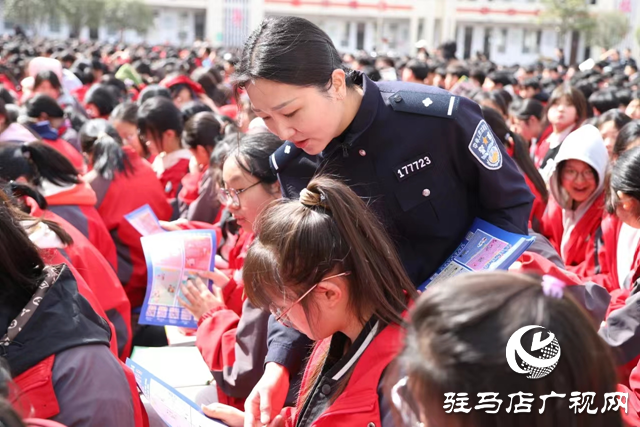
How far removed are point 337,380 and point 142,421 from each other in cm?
50

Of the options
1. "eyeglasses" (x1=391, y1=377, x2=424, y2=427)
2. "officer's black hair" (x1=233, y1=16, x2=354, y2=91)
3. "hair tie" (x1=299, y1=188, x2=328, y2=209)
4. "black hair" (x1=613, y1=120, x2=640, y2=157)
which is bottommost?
"black hair" (x1=613, y1=120, x2=640, y2=157)

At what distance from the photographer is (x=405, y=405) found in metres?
0.95

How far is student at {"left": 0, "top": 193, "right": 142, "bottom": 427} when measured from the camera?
137 centimetres

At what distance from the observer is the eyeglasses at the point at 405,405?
0.92 m

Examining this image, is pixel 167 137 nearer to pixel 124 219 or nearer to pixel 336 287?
pixel 124 219

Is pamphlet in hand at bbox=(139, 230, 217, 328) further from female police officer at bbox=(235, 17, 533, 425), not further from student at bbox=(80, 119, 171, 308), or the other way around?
student at bbox=(80, 119, 171, 308)

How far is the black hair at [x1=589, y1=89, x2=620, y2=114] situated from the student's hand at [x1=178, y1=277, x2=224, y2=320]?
4.40 meters

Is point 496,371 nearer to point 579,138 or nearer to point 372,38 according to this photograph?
point 579,138

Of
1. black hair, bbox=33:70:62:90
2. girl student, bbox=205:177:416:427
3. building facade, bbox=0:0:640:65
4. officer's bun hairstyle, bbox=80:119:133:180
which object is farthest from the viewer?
building facade, bbox=0:0:640:65

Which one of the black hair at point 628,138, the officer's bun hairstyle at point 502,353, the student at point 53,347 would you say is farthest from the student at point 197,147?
the officer's bun hairstyle at point 502,353

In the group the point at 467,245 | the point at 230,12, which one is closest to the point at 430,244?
the point at 467,245

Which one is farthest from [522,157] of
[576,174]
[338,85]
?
[338,85]

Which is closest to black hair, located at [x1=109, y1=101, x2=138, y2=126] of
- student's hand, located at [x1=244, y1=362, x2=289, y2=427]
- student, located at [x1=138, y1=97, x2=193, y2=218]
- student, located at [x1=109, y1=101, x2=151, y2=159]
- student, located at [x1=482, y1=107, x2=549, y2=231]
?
student, located at [x1=109, y1=101, x2=151, y2=159]

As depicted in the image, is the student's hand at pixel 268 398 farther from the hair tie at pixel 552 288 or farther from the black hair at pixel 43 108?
the black hair at pixel 43 108
